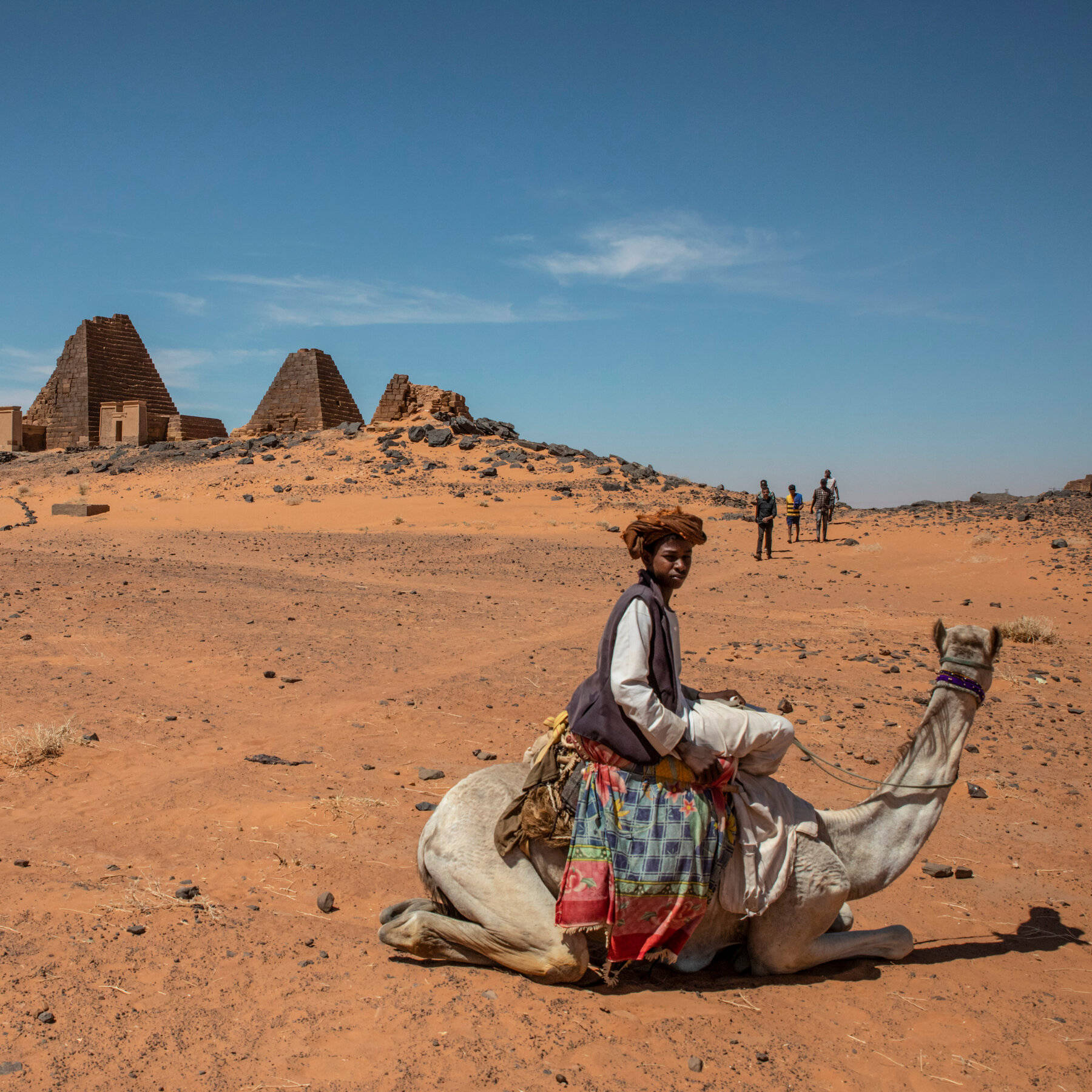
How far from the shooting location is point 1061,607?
46.2 ft

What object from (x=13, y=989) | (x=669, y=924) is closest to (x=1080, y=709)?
(x=669, y=924)

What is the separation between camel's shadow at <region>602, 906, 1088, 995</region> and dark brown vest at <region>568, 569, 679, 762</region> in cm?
106

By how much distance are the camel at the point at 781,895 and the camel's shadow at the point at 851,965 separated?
7cm

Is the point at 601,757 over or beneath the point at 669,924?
over

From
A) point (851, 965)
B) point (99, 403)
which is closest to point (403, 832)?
point (851, 965)

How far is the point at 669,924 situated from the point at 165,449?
38.0 metres

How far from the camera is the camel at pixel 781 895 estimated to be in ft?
11.8

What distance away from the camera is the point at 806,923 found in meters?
3.66

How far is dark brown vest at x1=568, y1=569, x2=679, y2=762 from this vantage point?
11.3 ft

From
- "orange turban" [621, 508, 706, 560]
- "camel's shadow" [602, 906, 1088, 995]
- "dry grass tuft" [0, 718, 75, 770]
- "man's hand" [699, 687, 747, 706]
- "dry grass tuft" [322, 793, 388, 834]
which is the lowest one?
"camel's shadow" [602, 906, 1088, 995]

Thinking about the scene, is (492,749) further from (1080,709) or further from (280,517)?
(280,517)

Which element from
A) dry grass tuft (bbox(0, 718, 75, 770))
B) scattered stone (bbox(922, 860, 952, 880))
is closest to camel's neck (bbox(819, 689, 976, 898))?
scattered stone (bbox(922, 860, 952, 880))

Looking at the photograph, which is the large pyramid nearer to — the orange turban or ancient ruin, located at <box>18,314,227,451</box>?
ancient ruin, located at <box>18,314,227,451</box>

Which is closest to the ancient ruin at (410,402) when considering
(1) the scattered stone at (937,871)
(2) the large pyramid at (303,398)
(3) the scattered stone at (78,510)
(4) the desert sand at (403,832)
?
(2) the large pyramid at (303,398)
